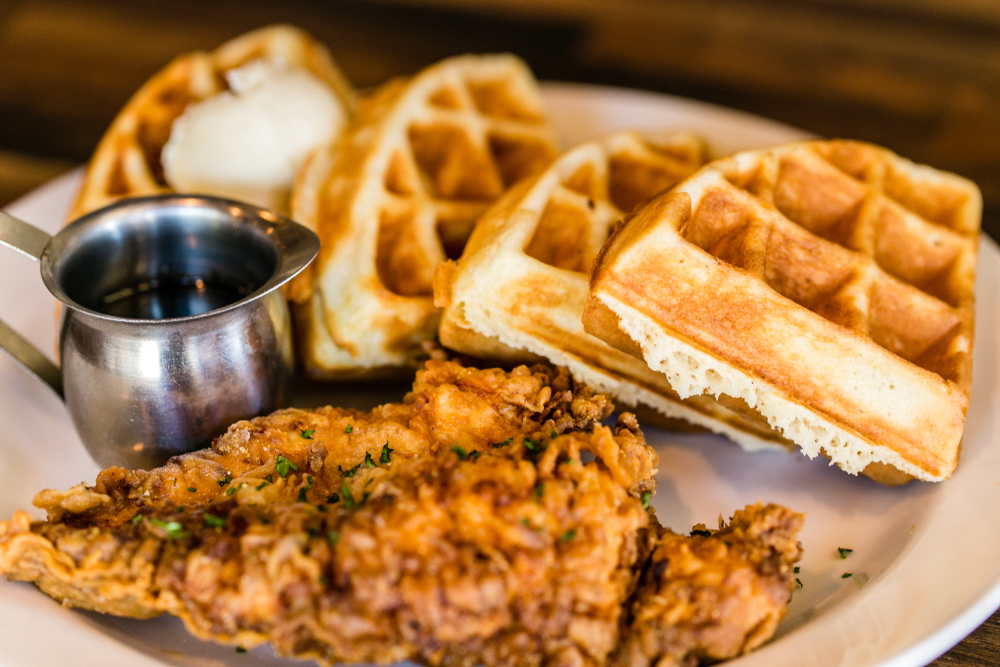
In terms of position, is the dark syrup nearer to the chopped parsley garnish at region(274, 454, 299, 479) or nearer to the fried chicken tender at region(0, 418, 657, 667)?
the chopped parsley garnish at region(274, 454, 299, 479)

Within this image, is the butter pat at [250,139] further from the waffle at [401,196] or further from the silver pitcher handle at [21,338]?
the silver pitcher handle at [21,338]

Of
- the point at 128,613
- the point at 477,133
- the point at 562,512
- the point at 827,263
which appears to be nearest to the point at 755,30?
the point at 477,133

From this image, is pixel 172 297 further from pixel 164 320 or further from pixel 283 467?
pixel 283 467

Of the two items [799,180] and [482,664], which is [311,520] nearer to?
[482,664]

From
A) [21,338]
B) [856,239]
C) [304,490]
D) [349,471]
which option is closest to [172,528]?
[304,490]

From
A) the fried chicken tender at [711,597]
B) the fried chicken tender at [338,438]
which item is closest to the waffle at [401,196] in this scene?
the fried chicken tender at [338,438]

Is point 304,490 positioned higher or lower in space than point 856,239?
lower
